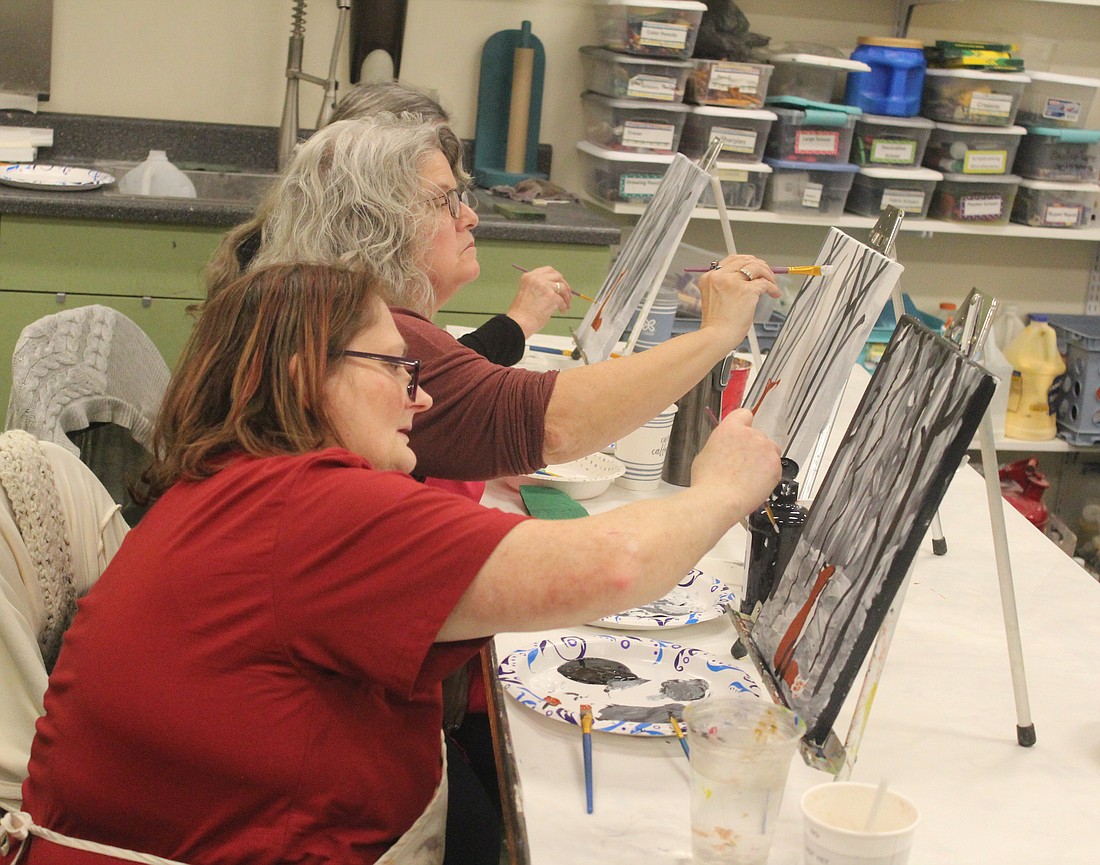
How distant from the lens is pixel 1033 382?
3357mm

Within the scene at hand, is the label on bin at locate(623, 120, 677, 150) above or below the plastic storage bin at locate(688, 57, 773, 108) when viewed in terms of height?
below

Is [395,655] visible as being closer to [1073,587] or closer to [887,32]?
[1073,587]

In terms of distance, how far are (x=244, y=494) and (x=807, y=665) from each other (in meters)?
0.52

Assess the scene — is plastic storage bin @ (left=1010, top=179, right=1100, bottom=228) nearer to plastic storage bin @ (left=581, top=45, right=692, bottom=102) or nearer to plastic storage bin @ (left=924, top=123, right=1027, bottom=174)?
plastic storage bin @ (left=924, top=123, right=1027, bottom=174)

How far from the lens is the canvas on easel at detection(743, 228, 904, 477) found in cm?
131

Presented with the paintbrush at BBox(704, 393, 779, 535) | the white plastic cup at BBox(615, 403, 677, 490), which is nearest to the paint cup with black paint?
the paintbrush at BBox(704, 393, 779, 535)

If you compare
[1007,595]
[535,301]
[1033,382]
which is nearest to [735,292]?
[1007,595]

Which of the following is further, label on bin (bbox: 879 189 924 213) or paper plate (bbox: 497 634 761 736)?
label on bin (bbox: 879 189 924 213)

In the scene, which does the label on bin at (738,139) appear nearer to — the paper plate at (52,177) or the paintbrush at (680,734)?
the paper plate at (52,177)

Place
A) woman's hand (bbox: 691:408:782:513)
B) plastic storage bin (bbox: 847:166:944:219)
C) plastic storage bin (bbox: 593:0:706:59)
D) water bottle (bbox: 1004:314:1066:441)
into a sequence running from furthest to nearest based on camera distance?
water bottle (bbox: 1004:314:1066:441) → plastic storage bin (bbox: 847:166:944:219) → plastic storage bin (bbox: 593:0:706:59) → woman's hand (bbox: 691:408:782:513)

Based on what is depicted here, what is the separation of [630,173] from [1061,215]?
1.29 metres

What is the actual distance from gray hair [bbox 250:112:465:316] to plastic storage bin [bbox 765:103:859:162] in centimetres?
167

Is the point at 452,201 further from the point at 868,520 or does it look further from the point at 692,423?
the point at 868,520

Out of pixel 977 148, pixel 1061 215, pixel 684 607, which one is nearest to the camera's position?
pixel 684 607
